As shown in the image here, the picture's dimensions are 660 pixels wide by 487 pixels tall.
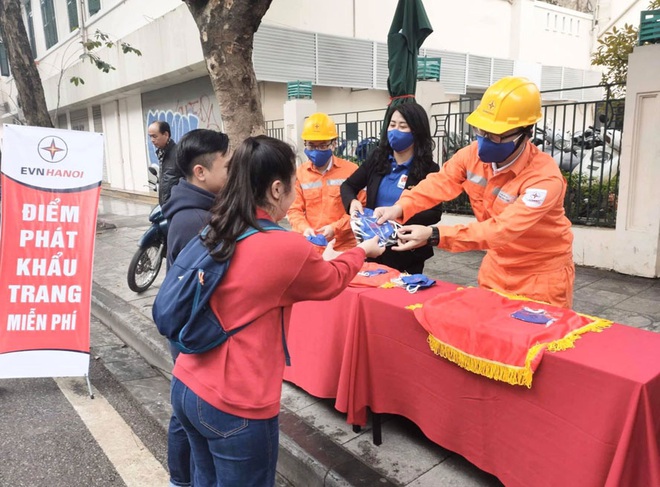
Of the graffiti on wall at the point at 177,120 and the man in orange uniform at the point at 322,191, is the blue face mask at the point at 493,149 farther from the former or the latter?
the graffiti on wall at the point at 177,120

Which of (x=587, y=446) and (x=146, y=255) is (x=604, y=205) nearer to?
(x=587, y=446)

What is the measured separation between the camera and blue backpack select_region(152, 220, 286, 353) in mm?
1408

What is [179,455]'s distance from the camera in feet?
7.03

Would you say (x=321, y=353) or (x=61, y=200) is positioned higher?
(x=61, y=200)

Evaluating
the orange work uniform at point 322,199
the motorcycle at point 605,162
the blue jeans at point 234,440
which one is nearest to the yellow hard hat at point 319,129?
the orange work uniform at point 322,199

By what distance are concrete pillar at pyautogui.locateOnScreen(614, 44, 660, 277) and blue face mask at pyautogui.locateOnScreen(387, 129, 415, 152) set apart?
3014 millimetres

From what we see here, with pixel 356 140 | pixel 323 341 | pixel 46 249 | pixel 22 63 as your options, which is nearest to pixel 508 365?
pixel 323 341

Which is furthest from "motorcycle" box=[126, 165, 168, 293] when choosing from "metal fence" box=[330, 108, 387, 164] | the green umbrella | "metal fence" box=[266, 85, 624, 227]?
"metal fence" box=[330, 108, 387, 164]

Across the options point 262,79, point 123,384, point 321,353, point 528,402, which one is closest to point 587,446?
point 528,402

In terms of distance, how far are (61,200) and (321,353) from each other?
7.31ft

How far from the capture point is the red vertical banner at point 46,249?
3.39 metres

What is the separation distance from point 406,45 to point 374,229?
2.27 metres

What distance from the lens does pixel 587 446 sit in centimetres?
154

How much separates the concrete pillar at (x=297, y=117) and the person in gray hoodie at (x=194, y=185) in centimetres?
639
